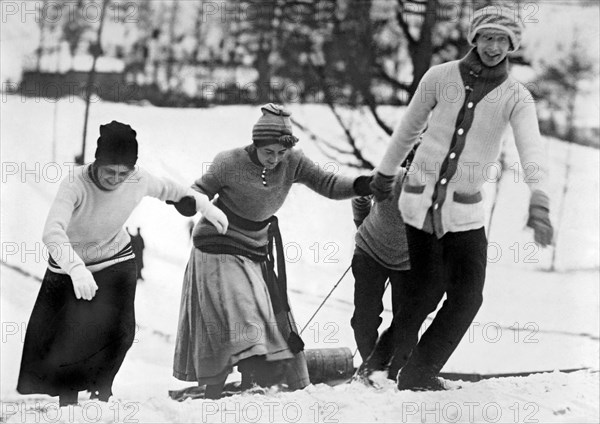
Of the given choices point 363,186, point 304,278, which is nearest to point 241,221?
point 304,278

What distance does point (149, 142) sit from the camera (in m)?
3.48

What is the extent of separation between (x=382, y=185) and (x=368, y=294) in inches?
16.8

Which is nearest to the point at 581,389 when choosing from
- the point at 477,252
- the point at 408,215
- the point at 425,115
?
the point at 477,252

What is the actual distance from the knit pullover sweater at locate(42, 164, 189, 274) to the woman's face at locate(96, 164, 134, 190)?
0.07ft

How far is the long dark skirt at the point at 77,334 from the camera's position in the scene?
3.42 meters

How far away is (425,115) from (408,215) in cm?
38

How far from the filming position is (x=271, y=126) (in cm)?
351

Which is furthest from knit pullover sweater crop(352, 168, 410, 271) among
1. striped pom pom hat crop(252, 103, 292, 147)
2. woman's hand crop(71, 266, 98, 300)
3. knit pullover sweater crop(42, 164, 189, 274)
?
woman's hand crop(71, 266, 98, 300)

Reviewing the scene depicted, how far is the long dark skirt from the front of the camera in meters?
3.42

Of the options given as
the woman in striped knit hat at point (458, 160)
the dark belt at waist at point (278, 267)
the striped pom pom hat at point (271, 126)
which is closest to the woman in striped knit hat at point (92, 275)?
the dark belt at waist at point (278, 267)

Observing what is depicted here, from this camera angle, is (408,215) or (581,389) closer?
(408,215)

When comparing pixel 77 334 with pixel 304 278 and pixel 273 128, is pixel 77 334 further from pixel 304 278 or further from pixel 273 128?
pixel 273 128

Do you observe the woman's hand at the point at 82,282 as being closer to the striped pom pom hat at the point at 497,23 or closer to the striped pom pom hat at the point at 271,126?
the striped pom pom hat at the point at 271,126

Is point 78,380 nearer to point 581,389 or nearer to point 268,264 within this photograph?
point 268,264
